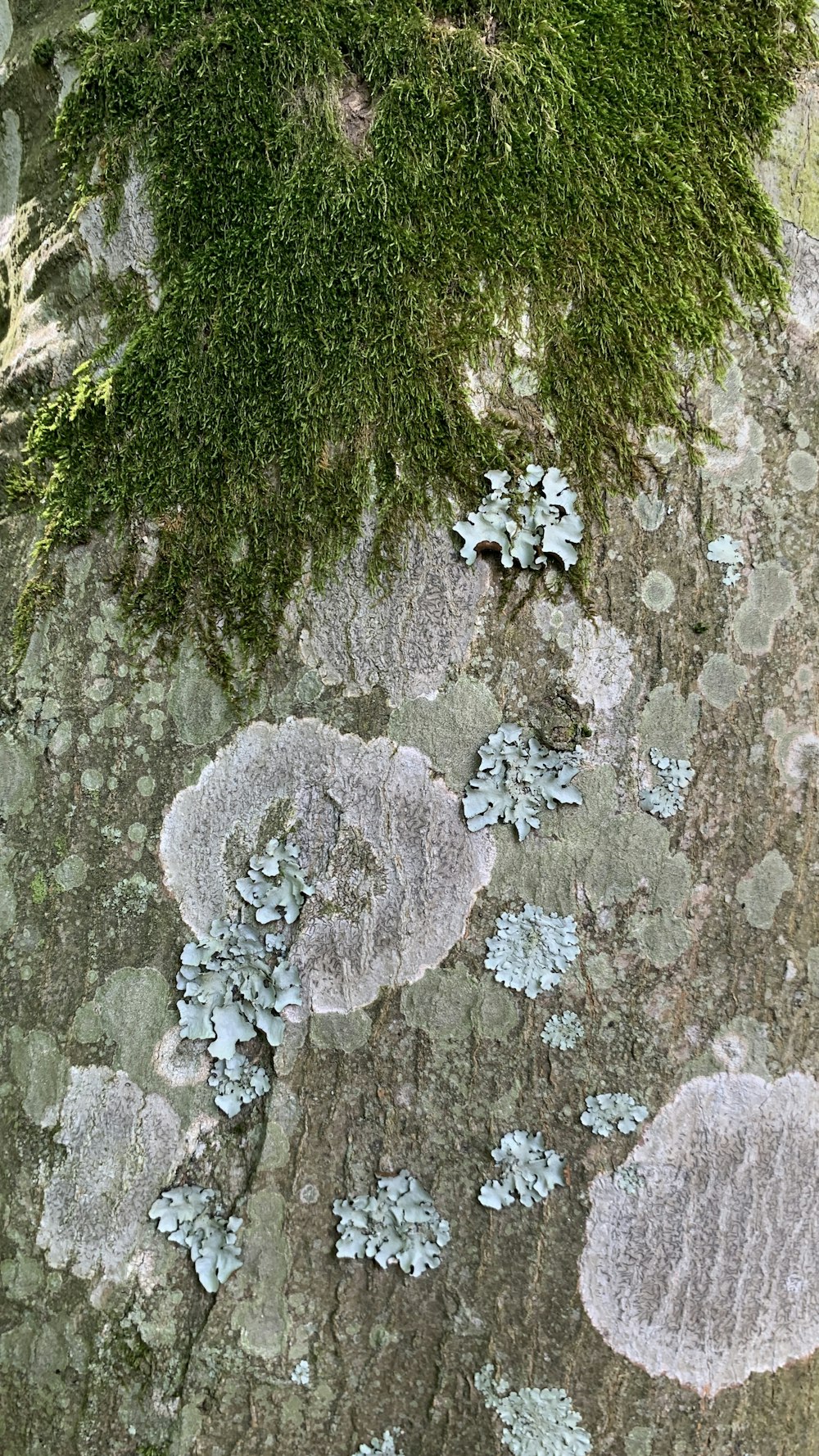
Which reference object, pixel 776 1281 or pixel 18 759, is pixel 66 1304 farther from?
pixel 776 1281

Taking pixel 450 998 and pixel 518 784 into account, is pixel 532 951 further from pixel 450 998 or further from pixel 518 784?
pixel 518 784

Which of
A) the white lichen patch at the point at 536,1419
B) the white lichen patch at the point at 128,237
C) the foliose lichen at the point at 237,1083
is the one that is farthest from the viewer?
the white lichen patch at the point at 128,237

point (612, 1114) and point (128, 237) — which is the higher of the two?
point (128, 237)

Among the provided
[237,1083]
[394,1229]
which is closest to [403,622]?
[237,1083]

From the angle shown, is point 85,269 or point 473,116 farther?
point 85,269

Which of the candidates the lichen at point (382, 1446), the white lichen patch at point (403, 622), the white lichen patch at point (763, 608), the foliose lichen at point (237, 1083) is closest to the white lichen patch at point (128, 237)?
the white lichen patch at point (403, 622)

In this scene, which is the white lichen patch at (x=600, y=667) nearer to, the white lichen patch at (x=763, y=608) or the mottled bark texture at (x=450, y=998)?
the mottled bark texture at (x=450, y=998)

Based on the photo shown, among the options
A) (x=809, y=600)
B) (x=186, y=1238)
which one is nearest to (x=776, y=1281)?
(x=186, y=1238)
